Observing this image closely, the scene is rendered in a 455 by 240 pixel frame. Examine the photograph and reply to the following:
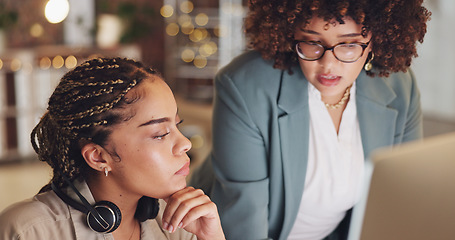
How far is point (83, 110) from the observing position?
1.21 m

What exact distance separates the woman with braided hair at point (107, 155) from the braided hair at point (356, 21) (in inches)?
15.8

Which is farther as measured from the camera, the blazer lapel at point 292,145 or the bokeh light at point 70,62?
the bokeh light at point 70,62

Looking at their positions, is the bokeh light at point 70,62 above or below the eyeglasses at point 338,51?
below

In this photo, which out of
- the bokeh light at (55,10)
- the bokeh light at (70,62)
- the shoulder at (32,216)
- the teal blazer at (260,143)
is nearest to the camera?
the shoulder at (32,216)

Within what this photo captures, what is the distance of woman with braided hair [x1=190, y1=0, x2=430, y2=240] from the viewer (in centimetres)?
143

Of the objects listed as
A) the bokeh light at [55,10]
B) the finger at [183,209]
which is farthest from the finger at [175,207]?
the bokeh light at [55,10]

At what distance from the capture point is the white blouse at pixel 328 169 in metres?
1.58

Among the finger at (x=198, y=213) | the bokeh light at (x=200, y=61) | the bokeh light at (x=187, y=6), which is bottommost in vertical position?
the bokeh light at (x=200, y=61)

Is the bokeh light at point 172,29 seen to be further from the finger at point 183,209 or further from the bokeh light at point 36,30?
the finger at point 183,209

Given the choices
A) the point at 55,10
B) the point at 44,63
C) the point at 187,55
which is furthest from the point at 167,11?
the point at 55,10

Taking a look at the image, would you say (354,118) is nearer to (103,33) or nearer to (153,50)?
(103,33)

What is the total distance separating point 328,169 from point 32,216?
82 cm

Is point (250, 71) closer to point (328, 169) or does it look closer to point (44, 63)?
point (328, 169)

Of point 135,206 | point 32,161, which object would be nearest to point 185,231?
point 135,206
